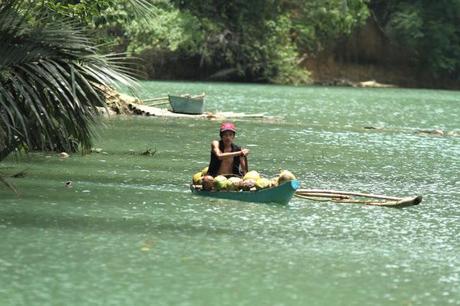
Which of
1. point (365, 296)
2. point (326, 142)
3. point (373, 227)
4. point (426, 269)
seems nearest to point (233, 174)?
point (373, 227)

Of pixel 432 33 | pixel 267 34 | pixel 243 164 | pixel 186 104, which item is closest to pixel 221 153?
pixel 243 164

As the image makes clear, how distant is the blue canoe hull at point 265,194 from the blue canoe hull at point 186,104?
1707 centimetres

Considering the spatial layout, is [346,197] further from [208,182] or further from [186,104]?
[186,104]

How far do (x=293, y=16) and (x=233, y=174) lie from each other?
50746 millimetres

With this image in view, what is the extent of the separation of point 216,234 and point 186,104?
19.8 meters

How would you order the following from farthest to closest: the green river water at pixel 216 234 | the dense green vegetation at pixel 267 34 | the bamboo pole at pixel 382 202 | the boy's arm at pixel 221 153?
the dense green vegetation at pixel 267 34 → the boy's arm at pixel 221 153 → the bamboo pole at pixel 382 202 → the green river water at pixel 216 234

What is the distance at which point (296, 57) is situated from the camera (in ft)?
206

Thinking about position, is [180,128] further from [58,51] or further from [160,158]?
[58,51]

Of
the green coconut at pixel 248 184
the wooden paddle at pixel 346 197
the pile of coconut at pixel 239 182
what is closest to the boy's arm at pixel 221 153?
the pile of coconut at pixel 239 182

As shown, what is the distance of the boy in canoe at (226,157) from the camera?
45.5 ft

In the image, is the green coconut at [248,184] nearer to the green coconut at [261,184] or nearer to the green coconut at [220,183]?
the green coconut at [261,184]

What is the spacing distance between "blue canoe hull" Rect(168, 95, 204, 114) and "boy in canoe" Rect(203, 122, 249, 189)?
1676cm

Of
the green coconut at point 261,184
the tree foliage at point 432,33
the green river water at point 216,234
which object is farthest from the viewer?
the tree foliage at point 432,33

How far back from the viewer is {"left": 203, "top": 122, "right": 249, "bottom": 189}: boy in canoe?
13.9 meters
